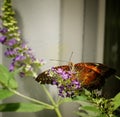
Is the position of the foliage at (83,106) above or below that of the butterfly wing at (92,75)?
below

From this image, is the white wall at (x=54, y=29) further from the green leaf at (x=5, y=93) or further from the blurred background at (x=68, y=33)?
the green leaf at (x=5, y=93)

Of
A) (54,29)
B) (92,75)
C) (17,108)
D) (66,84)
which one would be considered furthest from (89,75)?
(54,29)

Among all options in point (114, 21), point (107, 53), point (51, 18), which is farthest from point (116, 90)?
point (51, 18)

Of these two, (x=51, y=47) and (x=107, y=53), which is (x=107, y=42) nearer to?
(x=107, y=53)

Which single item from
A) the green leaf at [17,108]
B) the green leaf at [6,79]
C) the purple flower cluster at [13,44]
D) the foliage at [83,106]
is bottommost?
the green leaf at [17,108]

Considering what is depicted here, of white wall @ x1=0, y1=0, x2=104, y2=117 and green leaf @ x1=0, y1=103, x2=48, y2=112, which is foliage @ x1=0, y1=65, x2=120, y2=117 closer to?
green leaf @ x1=0, y1=103, x2=48, y2=112

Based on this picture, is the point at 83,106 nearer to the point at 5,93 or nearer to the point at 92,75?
the point at 92,75

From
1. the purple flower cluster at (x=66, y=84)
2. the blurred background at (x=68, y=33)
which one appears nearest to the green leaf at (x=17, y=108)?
the purple flower cluster at (x=66, y=84)
